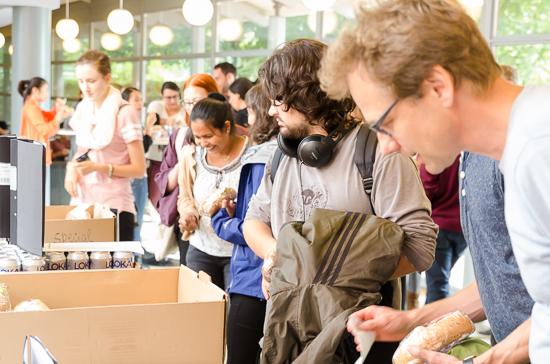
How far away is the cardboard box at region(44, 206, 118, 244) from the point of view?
2066 millimetres

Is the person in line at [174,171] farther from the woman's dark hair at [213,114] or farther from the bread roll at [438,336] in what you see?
the bread roll at [438,336]

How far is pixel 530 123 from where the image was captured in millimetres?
783

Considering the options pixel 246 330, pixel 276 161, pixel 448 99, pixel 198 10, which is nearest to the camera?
pixel 448 99

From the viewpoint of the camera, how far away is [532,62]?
16.9 ft

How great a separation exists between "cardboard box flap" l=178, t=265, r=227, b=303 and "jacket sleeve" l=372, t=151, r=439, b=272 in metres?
0.48

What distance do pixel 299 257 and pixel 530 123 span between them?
27.7 inches

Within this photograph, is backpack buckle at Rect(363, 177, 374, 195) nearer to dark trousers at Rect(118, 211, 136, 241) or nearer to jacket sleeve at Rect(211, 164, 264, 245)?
jacket sleeve at Rect(211, 164, 264, 245)

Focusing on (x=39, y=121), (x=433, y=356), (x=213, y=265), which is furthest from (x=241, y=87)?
(x=433, y=356)

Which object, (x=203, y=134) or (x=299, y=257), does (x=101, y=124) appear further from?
(x=299, y=257)

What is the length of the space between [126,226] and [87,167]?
452 millimetres

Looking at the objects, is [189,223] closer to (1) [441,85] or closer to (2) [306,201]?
(2) [306,201]

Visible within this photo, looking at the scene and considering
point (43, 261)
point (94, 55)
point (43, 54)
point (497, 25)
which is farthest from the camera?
point (43, 54)

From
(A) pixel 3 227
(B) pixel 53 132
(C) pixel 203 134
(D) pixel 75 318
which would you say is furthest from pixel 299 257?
(B) pixel 53 132

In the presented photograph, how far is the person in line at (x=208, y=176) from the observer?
2.58 meters
